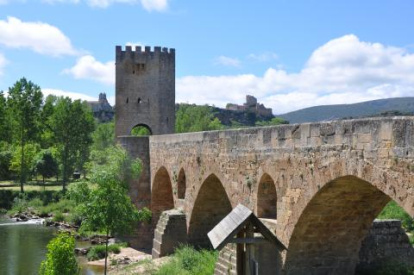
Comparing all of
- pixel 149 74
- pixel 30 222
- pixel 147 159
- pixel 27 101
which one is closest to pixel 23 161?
pixel 27 101

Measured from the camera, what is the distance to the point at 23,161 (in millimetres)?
44406

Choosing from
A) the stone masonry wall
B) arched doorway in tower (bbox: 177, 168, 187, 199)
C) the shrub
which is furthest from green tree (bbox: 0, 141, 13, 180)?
the stone masonry wall

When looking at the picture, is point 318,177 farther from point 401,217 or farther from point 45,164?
point 45,164

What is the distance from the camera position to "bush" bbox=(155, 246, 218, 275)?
596 inches

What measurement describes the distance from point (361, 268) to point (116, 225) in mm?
8321

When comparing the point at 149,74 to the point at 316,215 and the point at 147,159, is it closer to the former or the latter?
the point at 147,159

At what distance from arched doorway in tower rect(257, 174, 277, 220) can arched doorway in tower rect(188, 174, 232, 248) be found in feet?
17.1

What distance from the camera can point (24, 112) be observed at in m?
44.7

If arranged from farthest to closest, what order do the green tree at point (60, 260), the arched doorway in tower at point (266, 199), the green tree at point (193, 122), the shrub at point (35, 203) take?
1. the green tree at point (193, 122)
2. the shrub at point (35, 203)
3. the green tree at point (60, 260)
4. the arched doorway in tower at point (266, 199)

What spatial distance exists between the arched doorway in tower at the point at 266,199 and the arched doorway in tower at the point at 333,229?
62.3 inches

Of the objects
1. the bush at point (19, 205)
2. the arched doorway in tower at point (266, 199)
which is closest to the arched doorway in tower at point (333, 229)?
the arched doorway in tower at point (266, 199)

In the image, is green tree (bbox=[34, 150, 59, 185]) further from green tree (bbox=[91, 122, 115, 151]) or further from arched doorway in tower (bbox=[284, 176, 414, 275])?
arched doorway in tower (bbox=[284, 176, 414, 275])

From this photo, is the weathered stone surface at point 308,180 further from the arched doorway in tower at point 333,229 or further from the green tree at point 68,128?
the green tree at point 68,128

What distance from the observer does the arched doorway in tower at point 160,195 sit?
2542 cm
